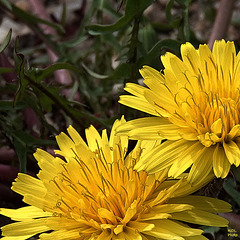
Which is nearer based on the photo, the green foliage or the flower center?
the flower center

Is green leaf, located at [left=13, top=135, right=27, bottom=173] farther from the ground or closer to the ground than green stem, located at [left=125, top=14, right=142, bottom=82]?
closer to the ground

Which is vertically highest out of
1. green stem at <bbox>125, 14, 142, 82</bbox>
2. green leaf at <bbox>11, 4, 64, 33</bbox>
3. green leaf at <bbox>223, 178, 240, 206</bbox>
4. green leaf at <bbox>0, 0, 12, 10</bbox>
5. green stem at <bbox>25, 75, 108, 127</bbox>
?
green leaf at <bbox>0, 0, 12, 10</bbox>

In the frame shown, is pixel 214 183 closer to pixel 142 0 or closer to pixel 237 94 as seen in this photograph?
pixel 237 94

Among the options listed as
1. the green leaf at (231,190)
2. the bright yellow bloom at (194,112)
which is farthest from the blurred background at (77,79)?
the bright yellow bloom at (194,112)

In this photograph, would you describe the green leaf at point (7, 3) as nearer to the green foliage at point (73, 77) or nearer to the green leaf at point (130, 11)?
the green foliage at point (73, 77)

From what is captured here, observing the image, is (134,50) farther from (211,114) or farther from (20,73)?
(211,114)

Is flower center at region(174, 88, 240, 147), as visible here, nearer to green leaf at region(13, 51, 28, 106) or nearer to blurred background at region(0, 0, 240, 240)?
blurred background at region(0, 0, 240, 240)

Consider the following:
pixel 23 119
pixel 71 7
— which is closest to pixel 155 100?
pixel 23 119

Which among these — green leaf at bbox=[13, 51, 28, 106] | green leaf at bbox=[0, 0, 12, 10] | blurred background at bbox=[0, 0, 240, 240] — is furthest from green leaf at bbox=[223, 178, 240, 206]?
green leaf at bbox=[0, 0, 12, 10]
